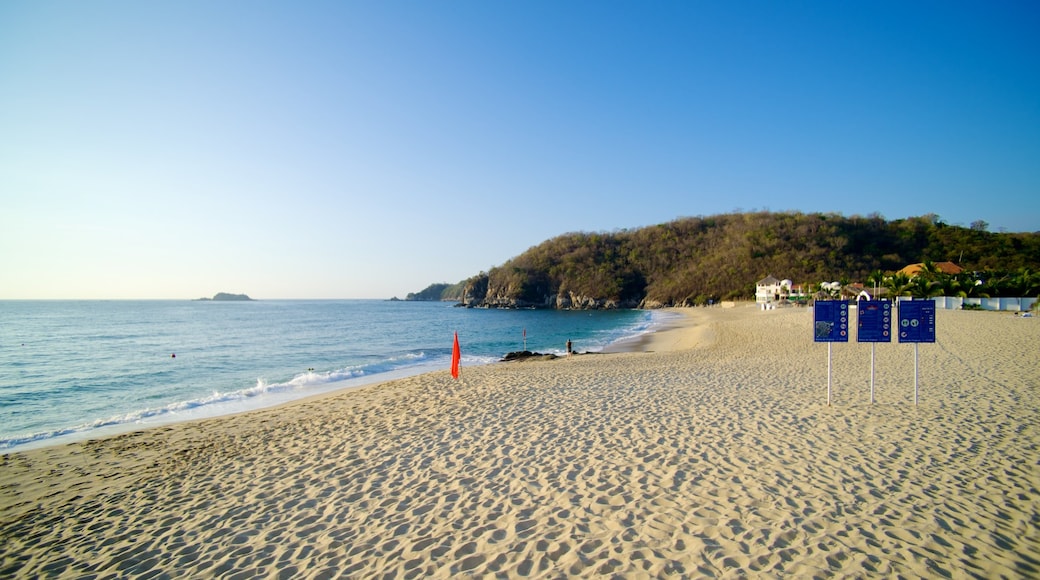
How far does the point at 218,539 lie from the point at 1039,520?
7.90 meters

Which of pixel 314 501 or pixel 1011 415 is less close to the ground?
pixel 1011 415

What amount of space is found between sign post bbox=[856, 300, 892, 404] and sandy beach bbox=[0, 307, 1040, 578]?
4.29 feet

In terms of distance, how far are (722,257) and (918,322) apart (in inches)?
4001

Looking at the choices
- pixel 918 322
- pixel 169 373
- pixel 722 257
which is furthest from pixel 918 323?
pixel 722 257

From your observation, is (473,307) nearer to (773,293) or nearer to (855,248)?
(773,293)

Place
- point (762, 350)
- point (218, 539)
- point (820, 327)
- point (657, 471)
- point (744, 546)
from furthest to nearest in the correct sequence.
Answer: point (762, 350) < point (820, 327) < point (657, 471) < point (218, 539) < point (744, 546)

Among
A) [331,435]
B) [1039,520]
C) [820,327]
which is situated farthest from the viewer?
[820,327]

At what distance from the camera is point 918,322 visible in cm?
868

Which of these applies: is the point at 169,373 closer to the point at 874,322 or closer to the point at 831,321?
the point at 831,321

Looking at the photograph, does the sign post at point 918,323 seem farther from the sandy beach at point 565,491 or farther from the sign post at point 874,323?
the sandy beach at point 565,491

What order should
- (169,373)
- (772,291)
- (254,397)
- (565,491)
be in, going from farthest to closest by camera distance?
1. (772,291)
2. (169,373)
3. (254,397)
4. (565,491)

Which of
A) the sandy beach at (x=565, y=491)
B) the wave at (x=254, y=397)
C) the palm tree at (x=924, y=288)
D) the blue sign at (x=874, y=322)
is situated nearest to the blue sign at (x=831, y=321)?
the blue sign at (x=874, y=322)

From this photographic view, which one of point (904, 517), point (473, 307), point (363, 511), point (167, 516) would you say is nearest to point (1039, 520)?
point (904, 517)

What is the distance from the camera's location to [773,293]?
68438mm
